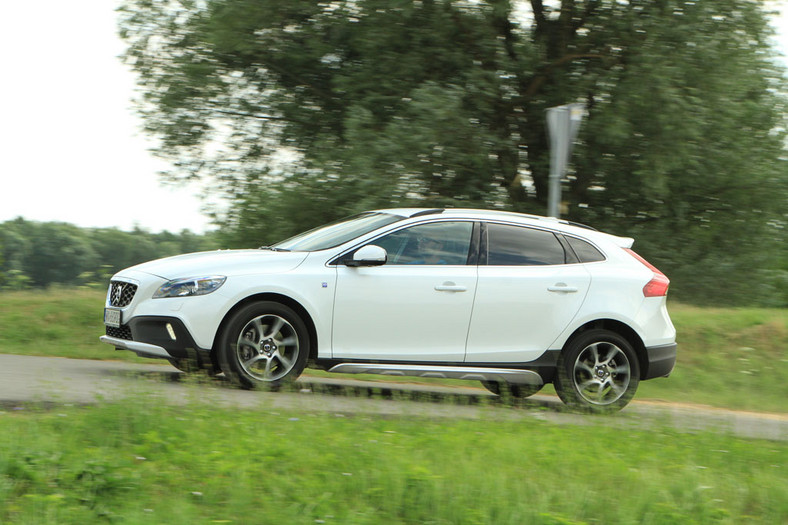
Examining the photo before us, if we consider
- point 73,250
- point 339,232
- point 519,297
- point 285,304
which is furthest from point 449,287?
point 73,250

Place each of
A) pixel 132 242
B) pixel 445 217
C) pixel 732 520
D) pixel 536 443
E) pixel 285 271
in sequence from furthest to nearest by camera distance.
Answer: pixel 132 242
pixel 445 217
pixel 285 271
pixel 536 443
pixel 732 520

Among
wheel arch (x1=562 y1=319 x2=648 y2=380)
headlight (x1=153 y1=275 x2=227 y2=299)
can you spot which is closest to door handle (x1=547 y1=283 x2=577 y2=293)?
wheel arch (x1=562 y1=319 x2=648 y2=380)

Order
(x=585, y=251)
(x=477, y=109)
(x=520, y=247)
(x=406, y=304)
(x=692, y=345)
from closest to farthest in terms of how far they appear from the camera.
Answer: (x=406, y=304), (x=520, y=247), (x=585, y=251), (x=692, y=345), (x=477, y=109)

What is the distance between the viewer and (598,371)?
27.2 ft

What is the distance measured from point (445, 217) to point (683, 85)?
22.8ft

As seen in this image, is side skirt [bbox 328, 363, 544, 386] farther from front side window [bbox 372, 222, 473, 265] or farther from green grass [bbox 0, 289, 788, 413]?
green grass [bbox 0, 289, 788, 413]

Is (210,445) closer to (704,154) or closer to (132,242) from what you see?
(704,154)

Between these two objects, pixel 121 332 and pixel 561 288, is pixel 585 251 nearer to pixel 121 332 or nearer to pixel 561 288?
pixel 561 288

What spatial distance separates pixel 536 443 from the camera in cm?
561

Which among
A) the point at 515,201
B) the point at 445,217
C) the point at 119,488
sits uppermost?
the point at 515,201

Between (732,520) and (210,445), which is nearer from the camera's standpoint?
(732,520)

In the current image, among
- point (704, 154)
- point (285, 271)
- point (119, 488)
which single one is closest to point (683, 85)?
point (704, 154)

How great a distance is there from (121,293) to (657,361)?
477 cm

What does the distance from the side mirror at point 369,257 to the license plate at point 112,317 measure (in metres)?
1.98
